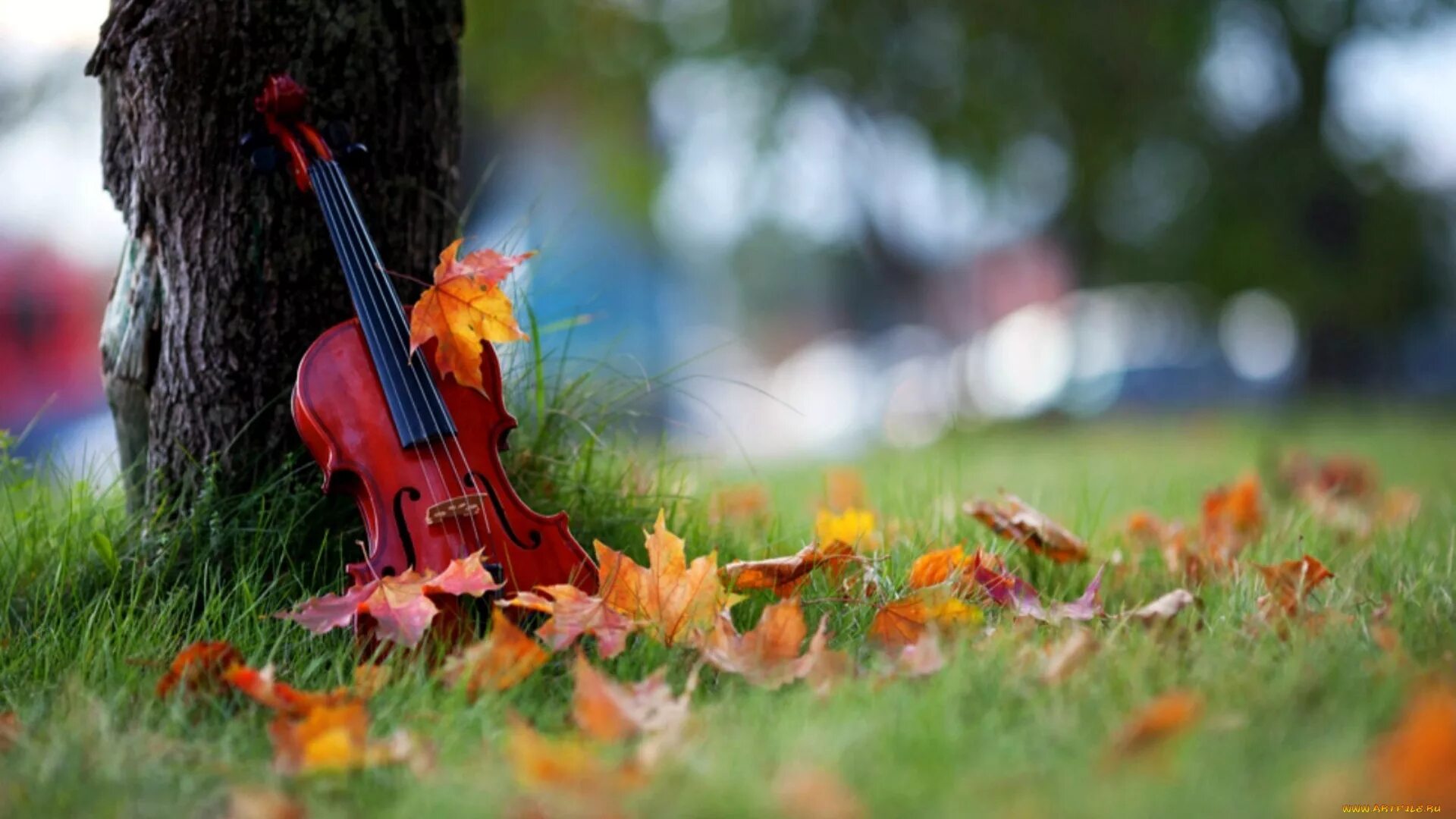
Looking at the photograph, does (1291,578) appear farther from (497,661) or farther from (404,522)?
(404,522)

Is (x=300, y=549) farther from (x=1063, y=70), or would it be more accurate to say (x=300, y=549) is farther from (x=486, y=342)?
(x=1063, y=70)

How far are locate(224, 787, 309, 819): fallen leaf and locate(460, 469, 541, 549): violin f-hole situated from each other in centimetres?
66

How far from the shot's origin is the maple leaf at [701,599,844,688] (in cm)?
186

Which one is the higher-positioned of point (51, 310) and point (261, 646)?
point (51, 310)

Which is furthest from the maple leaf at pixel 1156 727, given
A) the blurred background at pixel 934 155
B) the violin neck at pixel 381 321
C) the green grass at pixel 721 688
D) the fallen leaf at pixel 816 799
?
the blurred background at pixel 934 155

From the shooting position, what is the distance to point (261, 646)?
2016 millimetres

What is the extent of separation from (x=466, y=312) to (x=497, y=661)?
27.7 inches

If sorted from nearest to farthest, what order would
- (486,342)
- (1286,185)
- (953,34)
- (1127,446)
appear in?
(486,342) < (1127,446) < (953,34) < (1286,185)

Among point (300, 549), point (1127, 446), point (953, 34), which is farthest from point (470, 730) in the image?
point (953, 34)

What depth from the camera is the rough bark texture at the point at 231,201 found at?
8.05 feet

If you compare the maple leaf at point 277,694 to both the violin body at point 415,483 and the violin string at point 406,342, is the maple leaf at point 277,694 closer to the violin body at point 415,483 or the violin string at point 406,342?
the violin body at point 415,483

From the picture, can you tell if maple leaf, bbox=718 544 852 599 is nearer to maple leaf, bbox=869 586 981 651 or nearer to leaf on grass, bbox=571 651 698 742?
maple leaf, bbox=869 586 981 651

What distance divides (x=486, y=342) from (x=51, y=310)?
10.5 m

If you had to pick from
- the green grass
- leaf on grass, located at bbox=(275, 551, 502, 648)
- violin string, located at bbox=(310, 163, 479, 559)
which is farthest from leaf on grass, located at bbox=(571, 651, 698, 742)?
violin string, located at bbox=(310, 163, 479, 559)
